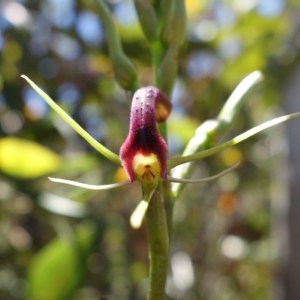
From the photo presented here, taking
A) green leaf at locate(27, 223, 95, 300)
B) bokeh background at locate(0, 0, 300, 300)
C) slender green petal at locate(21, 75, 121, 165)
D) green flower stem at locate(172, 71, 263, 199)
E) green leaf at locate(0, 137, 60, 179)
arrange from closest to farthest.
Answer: slender green petal at locate(21, 75, 121, 165) → green flower stem at locate(172, 71, 263, 199) → green leaf at locate(27, 223, 95, 300) → green leaf at locate(0, 137, 60, 179) → bokeh background at locate(0, 0, 300, 300)

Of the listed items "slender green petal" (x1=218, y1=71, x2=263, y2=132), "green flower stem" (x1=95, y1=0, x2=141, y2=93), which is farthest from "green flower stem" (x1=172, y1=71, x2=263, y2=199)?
"green flower stem" (x1=95, y1=0, x2=141, y2=93)

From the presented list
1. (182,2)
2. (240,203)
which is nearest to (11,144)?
(182,2)

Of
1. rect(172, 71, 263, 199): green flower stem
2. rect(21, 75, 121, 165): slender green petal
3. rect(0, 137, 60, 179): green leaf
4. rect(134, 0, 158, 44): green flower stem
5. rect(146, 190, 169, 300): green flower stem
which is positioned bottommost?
rect(146, 190, 169, 300): green flower stem

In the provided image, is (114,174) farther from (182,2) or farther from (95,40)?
(182,2)

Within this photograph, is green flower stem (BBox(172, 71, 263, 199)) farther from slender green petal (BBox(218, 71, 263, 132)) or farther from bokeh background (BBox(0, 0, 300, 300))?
bokeh background (BBox(0, 0, 300, 300))

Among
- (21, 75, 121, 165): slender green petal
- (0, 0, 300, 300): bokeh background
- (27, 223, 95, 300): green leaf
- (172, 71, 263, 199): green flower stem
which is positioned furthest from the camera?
(0, 0, 300, 300): bokeh background

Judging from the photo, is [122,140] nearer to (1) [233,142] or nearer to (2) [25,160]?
(2) [25,160]
